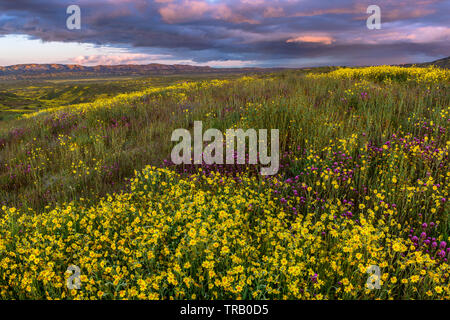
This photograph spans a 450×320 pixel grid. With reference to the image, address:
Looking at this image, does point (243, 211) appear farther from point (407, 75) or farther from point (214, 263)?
point (407, 75)

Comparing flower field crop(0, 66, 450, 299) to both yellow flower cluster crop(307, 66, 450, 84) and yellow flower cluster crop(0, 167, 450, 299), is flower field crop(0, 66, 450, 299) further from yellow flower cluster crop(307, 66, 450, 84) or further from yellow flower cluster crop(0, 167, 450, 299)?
yellow flower cluster crop(307, 66, 450, 84)

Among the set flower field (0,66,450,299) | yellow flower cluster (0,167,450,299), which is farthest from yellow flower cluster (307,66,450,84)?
yellow flower cluster (0,167,450,299)

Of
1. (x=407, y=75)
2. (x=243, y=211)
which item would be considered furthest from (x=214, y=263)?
(x=407, y=75)

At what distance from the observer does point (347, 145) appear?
4.72m

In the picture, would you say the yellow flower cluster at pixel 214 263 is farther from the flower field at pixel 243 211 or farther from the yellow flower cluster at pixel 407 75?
the yellow flower cluster at pixel 407 75

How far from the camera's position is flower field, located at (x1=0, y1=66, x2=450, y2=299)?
7.70ft

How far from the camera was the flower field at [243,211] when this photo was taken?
235 cm

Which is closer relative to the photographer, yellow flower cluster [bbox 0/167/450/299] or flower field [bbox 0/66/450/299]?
yellow flower cluster [bbox 0/167/450/299]

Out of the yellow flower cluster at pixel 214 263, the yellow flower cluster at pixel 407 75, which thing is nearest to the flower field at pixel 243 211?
the yellow flower cluster at pixel 214 263

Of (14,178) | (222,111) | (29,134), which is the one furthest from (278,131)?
(29,134)

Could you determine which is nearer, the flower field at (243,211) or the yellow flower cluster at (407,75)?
the flower field at (243,211)

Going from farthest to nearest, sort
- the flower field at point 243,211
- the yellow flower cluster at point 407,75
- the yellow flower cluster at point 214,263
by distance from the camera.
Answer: the yellow flower cluster at point 407,75 < the flower field at point 243,211 < the yellow flower cluster at point 214,263

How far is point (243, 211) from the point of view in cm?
348
